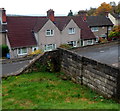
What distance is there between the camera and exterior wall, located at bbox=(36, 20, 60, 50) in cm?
3203

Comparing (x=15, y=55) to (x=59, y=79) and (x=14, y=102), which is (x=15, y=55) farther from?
(x=14, y=102)

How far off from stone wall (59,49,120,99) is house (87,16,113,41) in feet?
109

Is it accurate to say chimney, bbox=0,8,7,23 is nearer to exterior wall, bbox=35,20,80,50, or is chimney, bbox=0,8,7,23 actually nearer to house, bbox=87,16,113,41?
exterior wall, bbox=35,20,80,50

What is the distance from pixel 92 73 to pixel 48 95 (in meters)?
2.75

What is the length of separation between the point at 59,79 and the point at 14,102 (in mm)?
4787

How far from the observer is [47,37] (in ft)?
109

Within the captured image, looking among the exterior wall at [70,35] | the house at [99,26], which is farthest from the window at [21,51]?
the house at [99,26]

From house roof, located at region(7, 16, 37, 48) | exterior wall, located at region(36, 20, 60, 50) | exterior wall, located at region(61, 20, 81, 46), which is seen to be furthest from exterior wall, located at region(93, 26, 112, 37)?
house roof, located at region(7, 16, 37, 48)

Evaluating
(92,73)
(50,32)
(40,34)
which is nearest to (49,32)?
(50,32)

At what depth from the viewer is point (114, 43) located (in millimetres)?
19922

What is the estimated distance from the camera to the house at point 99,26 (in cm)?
4532

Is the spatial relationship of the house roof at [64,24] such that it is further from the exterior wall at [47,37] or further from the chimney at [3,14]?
the chimney at [3,14]

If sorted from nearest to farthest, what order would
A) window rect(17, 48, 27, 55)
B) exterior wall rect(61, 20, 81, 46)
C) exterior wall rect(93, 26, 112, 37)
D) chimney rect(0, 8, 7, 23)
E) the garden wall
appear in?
the garden wall → window rect(17, 48, 27, 55) → chimney rect(0, 8, 7, 23) → exterior wall rect(61, 20, 81, 46) → exterior wall rect(93, 26, 112, 37)

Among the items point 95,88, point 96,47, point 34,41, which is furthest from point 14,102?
point 34,41
